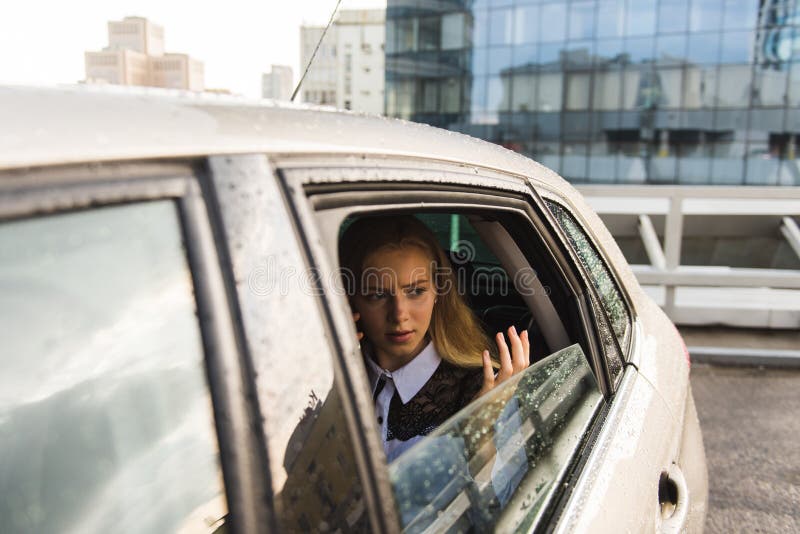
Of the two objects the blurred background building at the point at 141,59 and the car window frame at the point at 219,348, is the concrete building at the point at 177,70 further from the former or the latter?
the car window frame at the point at 219,348

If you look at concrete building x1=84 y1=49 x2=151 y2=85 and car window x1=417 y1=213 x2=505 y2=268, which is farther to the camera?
car window x1=417 y1=213 x2=505 y2=268

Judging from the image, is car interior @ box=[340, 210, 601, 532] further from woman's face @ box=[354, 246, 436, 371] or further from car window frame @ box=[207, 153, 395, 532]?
woman's face @ box=[354, 246, 436, 371]

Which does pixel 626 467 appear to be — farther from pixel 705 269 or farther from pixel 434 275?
pixel 705 269

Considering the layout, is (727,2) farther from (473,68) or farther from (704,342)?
(704,342)

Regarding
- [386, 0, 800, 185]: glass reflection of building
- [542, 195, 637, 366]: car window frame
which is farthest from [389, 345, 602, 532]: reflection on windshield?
[386, 0, 800, 185]: glass reflection of building

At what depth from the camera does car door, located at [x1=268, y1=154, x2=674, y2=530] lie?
2.96 feet

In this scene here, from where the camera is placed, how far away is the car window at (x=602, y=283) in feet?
6.02

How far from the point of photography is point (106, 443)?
73cm

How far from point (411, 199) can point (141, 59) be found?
6.35 ft

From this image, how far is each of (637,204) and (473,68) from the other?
33686 mm

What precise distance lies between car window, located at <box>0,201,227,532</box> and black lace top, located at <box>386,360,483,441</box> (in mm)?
1030

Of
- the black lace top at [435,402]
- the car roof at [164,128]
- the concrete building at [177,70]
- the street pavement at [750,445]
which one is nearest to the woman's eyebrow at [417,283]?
the black lace top at [435,402]

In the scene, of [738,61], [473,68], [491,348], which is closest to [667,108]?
[738,61]

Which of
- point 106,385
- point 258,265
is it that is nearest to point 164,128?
point 258,265
